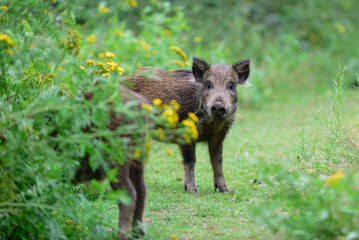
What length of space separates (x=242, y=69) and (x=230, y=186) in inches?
61.9

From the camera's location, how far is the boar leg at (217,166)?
704cm

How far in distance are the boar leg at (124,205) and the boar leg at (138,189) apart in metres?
0.17

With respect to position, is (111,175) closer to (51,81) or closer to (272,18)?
(51,81)

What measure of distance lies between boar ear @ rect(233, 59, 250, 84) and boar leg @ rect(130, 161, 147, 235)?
2.96 metres

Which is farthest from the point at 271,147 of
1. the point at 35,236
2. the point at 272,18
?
the point at 272,18

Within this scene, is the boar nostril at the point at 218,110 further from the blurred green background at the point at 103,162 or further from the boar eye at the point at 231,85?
the blurred green background at the point at 103,162

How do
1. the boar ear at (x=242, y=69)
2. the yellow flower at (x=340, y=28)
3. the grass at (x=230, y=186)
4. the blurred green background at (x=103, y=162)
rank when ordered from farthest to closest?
the yellow flower at (x=340, y=28)
the boar ear at (x=242, y=69)
the grass at (x=230, y=186)
the blurred green background at (x=103, y=162)

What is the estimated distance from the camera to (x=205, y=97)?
721 centimetres

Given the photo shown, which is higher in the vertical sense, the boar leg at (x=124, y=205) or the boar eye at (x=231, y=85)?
the boar leg at (x=124, y=205)

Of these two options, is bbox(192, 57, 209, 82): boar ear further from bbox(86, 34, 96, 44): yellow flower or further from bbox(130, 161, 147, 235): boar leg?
bbox(86, 34, 96, 44): yellow flower

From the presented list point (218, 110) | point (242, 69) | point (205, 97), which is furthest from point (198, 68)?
point (218, 110)

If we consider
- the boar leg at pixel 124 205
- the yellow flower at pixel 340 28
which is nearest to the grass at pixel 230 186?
the boar leg at pixel 124 205

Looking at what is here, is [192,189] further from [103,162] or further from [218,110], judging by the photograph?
[103,162]

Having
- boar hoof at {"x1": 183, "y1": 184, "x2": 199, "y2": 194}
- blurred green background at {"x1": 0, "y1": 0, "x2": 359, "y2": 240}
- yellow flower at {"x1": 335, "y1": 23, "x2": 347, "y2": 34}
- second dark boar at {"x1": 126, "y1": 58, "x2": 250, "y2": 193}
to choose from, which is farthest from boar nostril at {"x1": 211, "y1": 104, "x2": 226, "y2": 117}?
yellow flower at {"x1": 335, "y1": 23, "x2": 347, "y2": 34}
